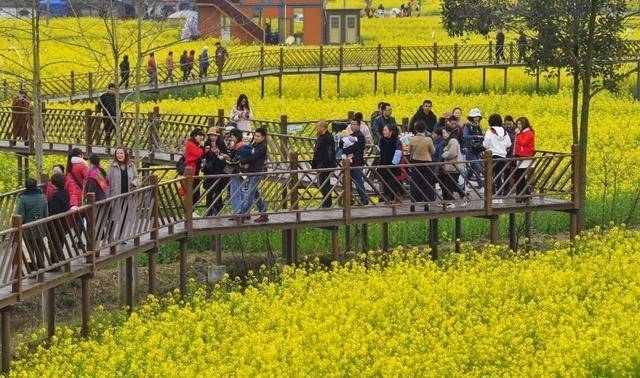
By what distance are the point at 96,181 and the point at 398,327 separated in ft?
18.0

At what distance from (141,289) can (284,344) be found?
9029 mm

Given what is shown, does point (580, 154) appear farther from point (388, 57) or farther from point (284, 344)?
point (388, 57)

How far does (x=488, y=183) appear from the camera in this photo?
3002 centimetres

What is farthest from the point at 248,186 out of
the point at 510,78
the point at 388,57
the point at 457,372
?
the point at 510,78

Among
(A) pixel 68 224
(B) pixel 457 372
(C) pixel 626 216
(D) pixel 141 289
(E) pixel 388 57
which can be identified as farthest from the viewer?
(E) pixel 388 57

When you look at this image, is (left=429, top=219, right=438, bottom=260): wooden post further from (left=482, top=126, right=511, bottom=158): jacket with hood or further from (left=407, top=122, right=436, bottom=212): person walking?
(left=482, top=126, right=511, bottom=158): jacket with hood

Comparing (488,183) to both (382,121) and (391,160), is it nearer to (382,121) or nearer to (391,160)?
(391,160)

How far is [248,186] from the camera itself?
92.6 ft

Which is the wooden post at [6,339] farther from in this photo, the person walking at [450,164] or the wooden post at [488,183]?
the wooden post at [488,183]

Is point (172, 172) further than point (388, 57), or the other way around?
point (388, 57)

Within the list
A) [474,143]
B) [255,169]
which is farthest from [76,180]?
[474,143]

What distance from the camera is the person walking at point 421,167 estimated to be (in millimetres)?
29375

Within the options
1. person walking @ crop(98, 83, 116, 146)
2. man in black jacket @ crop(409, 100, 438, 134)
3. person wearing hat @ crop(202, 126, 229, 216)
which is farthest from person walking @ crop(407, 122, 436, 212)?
person walking @ crop(98, 83, 116, 146)

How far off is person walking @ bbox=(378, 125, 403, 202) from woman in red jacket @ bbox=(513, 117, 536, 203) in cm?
248
